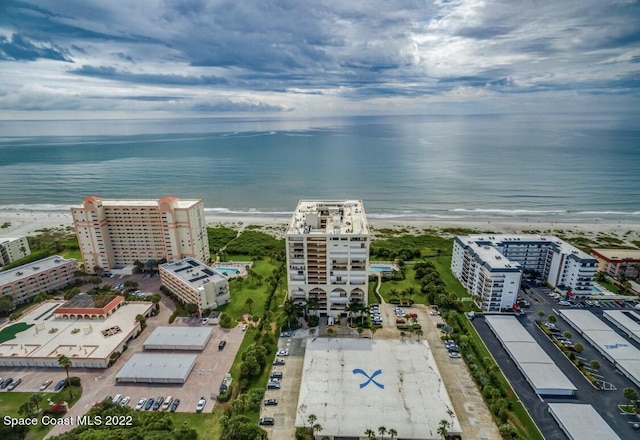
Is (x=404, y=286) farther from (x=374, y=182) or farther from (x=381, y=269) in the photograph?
(x=374, y=182)

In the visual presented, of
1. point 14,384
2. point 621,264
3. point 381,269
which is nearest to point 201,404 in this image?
point 14,384

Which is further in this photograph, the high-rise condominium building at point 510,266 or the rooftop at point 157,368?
the high-rise condominium building at point 510,266

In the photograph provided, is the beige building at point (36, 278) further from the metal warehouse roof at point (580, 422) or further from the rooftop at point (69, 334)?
the metal warehouse roof at point (580, 422)

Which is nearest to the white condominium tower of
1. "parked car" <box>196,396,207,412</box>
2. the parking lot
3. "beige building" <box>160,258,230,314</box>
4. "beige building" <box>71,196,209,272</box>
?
"beige building" <box>160,258,230,314</box>

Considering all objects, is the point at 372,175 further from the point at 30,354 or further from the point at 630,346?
the point at 30,354

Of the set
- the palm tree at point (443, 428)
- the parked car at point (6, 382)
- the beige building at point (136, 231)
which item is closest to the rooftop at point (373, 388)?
the palm tree at point (443, 428)
